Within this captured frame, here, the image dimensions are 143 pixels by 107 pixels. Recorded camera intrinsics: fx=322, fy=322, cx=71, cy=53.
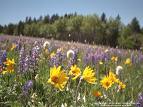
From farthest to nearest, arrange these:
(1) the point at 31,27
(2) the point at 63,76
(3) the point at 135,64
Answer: (1) the point at 31,27 → (3) the point at 135,64 → (2) the point at 63,76

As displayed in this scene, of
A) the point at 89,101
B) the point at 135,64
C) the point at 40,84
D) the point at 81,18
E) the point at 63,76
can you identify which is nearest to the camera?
the point at 63,76

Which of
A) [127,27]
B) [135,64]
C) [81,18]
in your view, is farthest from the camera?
[81,18]

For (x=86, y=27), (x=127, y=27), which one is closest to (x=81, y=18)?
(x=86, y=27)

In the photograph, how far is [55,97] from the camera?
4.08m

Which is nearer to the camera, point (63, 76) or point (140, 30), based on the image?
point (63, 76)

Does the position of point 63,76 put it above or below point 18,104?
above

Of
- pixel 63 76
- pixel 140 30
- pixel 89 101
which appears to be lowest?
pixel 89 101

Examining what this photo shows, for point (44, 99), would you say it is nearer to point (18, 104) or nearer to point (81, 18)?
point (18, 104)

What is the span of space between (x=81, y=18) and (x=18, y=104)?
86.7 meters

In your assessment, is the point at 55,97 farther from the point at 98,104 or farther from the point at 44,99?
the point at 98,104

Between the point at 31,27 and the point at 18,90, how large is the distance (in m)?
98.2

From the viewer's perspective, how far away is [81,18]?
8944 cm

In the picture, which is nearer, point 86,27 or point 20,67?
point 20,67

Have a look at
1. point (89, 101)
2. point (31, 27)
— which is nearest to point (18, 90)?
point (89, 101)
